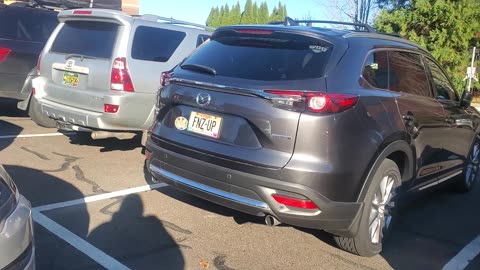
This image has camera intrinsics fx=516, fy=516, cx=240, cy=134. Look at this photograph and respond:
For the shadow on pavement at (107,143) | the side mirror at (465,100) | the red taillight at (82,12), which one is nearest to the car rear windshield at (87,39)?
the red taillight at (82,12)

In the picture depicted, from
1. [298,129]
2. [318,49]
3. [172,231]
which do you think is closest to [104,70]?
[172,231]

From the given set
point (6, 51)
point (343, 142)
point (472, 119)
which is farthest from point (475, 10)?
point (343, 142)

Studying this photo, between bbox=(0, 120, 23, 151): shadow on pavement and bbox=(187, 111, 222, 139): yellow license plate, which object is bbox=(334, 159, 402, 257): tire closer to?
bbox=(187, 111, 222, 139): yellow license plate

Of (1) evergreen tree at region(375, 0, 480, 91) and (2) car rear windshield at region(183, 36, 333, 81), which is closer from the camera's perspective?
(2) car rear windshield at region(183, 36, 333, 81)

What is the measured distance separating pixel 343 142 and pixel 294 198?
20.3 inches

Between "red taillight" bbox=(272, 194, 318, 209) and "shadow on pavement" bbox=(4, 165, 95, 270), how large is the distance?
1394 millimetres

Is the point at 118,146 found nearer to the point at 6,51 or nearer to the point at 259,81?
the point at 6,51

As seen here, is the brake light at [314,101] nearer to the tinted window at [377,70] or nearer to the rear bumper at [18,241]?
the tinted window at [377,70]

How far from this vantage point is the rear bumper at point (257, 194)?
140 inches

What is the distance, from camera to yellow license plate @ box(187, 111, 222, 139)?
151 inches

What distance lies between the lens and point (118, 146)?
7441 mm

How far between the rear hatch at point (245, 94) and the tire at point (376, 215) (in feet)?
2.85

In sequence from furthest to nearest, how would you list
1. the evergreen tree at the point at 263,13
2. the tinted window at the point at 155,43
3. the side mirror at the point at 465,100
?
the evergreen tree at the point at 263,13
the tinted window at the point at 155,43
the side mirror at the point at 465,100

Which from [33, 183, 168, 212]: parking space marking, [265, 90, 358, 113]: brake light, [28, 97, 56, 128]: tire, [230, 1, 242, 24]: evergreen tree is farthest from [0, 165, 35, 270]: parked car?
[230, 1, 242, 24]: evergreen tree
